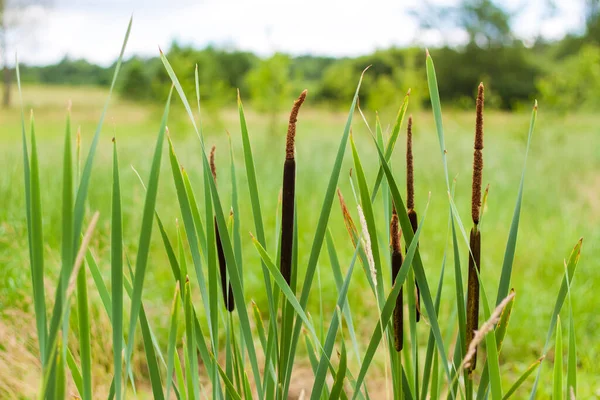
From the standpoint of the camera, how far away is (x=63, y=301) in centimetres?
48

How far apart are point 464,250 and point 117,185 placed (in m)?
3.47

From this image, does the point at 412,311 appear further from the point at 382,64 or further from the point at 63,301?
the point at 382,64

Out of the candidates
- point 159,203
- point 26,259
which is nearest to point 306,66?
point 159,203

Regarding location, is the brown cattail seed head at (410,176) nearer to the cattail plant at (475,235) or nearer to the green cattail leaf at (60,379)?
the cattail plant at (475,235)

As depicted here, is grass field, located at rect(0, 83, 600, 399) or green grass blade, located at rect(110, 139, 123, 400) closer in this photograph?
green grass blade, located at rect(110, 139, 123, 400)

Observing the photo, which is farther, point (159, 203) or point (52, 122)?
point (52, 122)

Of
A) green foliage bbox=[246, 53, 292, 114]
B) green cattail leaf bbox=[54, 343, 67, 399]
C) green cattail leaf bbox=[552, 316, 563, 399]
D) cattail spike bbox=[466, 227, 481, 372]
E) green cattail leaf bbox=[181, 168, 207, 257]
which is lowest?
green cattail leaf bbox=[552, 316, 563, 399]

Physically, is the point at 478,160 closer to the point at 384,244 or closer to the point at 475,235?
the point at 475,235

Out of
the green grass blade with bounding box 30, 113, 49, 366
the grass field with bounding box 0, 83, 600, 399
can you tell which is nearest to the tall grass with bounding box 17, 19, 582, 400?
the green grass blade with bounding box 30, 113, 49, 366

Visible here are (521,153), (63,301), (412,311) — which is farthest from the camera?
(521,153)

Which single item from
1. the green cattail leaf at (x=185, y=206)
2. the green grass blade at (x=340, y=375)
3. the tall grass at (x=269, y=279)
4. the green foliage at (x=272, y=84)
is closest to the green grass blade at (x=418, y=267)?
the tall grass at (x=269, y=279)

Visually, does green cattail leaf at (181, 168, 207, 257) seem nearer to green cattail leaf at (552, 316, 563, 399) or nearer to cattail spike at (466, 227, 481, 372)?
cattail spike at (466, 227, 481, 372)

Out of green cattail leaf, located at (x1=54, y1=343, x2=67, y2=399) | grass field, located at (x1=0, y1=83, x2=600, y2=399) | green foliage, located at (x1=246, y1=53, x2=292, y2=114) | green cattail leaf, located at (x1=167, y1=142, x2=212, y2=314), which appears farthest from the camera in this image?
green foliage, located at (x1=246, y1=53, x2=292, y2=114)

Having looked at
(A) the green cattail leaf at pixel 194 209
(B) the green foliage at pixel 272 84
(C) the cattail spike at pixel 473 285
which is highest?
(B) the green foliage at pixel 272 84
